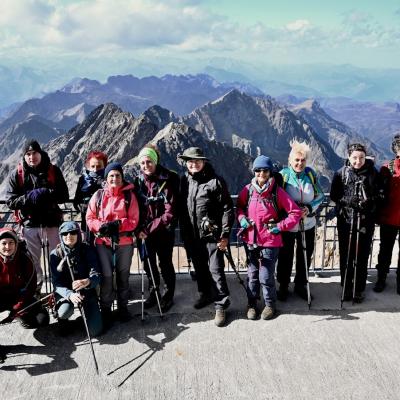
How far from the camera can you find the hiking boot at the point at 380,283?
7.80 metres

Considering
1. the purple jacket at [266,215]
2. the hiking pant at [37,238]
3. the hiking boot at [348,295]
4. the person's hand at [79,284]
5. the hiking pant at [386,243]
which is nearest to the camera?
the person's hand at [79,284]

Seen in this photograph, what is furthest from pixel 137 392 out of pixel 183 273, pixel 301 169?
pixel 301 169

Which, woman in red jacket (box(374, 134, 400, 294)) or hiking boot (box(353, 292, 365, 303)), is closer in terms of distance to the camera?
woman in red jacket (box(374, 134, 400, 294))

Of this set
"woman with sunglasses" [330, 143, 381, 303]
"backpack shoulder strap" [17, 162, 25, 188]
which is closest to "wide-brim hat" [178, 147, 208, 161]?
"woman with sunglasses" [330, 143, 381, 303]

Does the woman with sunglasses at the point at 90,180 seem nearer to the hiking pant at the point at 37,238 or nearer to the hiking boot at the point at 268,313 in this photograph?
the hiking pant at the point at 37,238

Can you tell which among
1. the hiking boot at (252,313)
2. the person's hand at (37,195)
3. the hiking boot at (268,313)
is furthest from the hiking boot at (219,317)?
the person's hand at (37,195)

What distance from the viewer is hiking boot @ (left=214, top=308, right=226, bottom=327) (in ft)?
22.2

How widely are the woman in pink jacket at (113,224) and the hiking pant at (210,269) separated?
3.83 ft

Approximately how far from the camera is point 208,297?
24.4ft

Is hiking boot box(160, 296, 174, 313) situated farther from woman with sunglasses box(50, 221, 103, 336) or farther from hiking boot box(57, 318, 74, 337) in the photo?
hiking boot box(57, 318, 74, 337)

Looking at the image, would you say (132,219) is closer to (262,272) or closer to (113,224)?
(113,224)

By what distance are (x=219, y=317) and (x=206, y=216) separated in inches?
68.1

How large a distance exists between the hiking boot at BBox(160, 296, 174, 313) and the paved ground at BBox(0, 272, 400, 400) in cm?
13

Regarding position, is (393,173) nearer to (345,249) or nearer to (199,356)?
(345,249)
